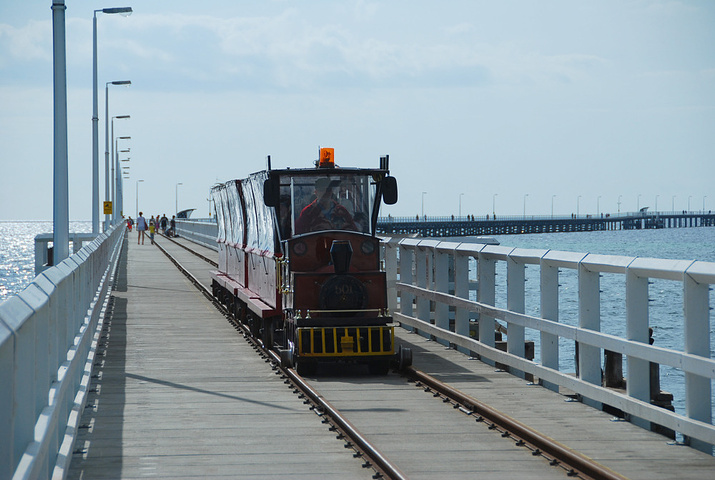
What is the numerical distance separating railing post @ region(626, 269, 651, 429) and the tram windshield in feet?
17.0

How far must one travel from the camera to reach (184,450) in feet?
26.9

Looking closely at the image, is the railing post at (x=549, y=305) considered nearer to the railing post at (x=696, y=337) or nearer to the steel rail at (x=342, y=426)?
the steel rail at (x=342, y=426)

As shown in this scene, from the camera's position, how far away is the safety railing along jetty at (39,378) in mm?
4367

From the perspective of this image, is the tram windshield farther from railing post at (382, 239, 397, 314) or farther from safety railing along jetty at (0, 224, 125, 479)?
safety railing along jetty at (0, 224, 125, 479)

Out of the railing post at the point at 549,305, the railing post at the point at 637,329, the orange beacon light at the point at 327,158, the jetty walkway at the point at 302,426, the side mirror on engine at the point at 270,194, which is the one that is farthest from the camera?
the orange beacon light at the point at 327,158

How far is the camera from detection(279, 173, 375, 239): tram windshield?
528 inches

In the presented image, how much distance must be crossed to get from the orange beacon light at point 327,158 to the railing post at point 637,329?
18.3ft

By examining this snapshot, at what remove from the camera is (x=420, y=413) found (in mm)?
9773

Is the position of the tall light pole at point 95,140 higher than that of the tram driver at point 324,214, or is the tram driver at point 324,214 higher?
the tall light pole at point 95,140

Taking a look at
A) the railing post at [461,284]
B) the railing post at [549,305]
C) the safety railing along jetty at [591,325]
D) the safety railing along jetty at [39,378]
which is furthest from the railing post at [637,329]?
the railing post at [461,284]

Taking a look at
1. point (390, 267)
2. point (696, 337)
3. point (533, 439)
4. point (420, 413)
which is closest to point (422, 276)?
point (390, 267)

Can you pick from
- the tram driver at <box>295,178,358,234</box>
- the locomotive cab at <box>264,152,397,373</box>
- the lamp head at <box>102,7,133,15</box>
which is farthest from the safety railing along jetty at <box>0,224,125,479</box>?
the lamp head at <box>102,7,133,15</box>

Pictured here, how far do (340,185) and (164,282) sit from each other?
58.2ft

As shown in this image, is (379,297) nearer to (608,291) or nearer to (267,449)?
(267,449)
